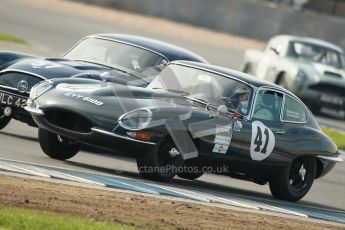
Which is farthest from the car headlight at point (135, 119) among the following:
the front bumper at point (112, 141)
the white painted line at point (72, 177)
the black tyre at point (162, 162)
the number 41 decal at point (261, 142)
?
the number 41 decal at point (261, 142)

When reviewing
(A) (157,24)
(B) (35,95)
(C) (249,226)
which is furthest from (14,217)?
(A) (157,24)

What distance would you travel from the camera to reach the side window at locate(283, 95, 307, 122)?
11.7 meters

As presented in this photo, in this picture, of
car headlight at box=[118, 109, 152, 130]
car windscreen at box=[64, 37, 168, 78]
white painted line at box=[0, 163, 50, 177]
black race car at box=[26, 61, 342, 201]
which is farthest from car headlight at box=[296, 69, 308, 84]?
white painted line at box=[0, 163, 50, 177]

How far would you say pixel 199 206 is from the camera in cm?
935

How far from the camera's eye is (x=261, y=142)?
1111 cm

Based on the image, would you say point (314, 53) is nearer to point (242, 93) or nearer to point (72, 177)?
point (242, 93)

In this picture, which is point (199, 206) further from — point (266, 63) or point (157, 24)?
point (157, 24)

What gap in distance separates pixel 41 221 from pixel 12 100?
15.9 ft

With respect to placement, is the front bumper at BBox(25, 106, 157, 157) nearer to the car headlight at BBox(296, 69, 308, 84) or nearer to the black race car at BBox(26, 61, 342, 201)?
the black race car at BBox(26, 61, 342, 201)

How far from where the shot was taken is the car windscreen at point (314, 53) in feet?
75.7

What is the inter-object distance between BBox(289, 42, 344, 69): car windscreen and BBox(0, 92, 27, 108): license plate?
1201 cm

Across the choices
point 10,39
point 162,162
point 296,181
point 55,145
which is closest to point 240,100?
point 296,181

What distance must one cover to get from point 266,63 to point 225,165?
12.8m

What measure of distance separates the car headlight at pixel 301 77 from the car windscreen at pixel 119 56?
8981mm
